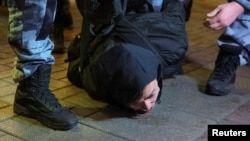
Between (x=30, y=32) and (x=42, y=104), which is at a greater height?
(x=30, y=32)

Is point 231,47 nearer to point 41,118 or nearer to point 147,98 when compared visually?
point 147,98

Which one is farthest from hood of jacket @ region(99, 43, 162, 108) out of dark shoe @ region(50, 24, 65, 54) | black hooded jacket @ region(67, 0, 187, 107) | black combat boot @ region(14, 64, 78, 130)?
dark shoe @ region(50, 24, 65, 54)

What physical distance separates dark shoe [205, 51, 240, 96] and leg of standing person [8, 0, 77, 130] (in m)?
0.56

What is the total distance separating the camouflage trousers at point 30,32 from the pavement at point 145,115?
17cm

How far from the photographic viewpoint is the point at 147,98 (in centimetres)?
121

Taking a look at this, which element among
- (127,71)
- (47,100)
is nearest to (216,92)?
(127,71)

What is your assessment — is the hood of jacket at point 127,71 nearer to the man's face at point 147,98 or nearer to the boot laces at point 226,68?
the man's face at point 147,98

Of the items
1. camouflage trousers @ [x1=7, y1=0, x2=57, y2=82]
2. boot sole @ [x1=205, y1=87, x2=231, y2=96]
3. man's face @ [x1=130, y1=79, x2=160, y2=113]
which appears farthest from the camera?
boot sole @ [x1=205, y1=87, x2=231, y2=96]

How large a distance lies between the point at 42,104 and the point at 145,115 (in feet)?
1.03

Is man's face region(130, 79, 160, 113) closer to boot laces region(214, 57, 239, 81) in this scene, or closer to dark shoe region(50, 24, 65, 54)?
boot laces region(214, 57, 239, 81)

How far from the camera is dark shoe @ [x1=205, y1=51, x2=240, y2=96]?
4.87 feet

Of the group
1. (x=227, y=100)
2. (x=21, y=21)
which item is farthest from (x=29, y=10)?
(x=227, y=100)

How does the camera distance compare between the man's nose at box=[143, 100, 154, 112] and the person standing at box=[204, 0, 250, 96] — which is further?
the person standing at box=[204, 0, 250, 96]

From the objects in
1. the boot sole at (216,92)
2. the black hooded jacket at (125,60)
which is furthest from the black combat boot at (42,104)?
the boot sole at (216,92)
